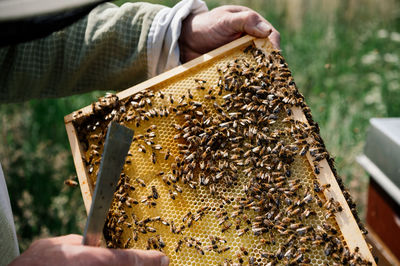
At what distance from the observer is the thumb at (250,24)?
2662 mm

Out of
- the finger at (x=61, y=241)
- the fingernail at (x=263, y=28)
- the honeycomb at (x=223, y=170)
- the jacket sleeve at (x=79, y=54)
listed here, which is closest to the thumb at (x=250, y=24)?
the fingernail at (x=263, y=28)

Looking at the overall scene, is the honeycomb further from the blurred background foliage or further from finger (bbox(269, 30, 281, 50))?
the blurred background foliage

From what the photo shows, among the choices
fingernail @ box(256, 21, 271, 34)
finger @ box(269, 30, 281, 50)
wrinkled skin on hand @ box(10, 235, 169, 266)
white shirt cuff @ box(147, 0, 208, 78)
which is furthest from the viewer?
white shirt cuff @ box(147, 0, 208, 78)

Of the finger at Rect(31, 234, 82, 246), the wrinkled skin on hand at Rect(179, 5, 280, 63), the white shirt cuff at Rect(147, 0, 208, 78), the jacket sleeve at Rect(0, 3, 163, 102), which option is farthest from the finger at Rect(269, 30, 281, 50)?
the finger at Rect(31, 234, 82, 246)

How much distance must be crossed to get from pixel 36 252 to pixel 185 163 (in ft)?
3.53

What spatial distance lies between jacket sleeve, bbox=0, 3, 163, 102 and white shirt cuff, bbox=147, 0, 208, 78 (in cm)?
6

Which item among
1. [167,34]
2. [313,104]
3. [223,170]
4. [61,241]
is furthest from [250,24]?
[313,104]

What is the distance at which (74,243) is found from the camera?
194cm

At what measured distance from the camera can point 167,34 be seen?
10.2 ft

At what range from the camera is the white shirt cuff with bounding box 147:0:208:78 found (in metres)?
3.07

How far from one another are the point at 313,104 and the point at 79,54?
14.5 ft

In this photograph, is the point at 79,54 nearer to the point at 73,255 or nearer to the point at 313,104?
the point at 73,255

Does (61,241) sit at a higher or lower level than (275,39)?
lower

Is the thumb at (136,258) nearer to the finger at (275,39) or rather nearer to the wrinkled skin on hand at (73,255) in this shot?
the wrinkled skin on hand at (73,255)
